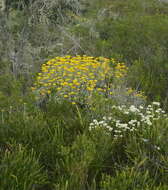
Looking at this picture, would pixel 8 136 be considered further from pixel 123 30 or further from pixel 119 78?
pixel 123 30

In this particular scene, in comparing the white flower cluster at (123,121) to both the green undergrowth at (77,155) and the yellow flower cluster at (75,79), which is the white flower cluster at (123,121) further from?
the yellow flower cluster at (75,79)

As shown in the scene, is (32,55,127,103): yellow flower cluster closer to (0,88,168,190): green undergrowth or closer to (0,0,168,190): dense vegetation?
(0,0,168,190): dense vegetation

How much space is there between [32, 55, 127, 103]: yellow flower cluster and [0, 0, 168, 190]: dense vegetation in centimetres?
2

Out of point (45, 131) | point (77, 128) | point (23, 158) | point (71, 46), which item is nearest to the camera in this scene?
point (23, 158)

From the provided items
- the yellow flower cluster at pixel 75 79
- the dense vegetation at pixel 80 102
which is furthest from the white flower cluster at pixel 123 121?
the yellow flower cluster at pixel 75 79

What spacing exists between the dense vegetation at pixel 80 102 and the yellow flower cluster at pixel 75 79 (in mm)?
22

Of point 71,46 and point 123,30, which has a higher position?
point 123,30

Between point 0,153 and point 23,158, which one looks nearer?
point 23,158

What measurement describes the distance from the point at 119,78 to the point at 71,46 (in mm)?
2907

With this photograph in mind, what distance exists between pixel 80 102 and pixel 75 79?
29.7 inches

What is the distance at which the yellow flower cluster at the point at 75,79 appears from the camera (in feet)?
17.3

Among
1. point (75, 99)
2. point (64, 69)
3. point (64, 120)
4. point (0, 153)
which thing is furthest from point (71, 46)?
point (0, 153)

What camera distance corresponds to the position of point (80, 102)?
482 cm

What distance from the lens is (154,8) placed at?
1316 centimetres
